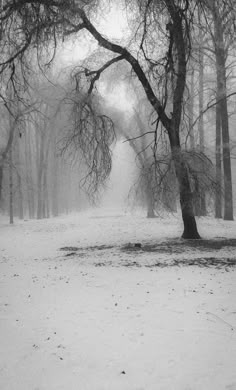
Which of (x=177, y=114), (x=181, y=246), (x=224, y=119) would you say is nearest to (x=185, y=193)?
(x=181, y=246)

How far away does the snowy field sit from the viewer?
10.6ft

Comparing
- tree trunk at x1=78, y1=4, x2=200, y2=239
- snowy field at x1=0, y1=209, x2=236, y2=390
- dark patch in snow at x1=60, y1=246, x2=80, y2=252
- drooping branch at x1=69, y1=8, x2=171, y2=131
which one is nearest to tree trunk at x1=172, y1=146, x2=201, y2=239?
tree trunk at x1=78, y1=4, x2=200, y2=239

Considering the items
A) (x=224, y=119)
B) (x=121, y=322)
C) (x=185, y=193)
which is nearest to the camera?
(x=121, y=322)

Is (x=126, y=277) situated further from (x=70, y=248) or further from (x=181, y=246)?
(x=70, y=248)

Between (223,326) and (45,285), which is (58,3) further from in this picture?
(223,326)

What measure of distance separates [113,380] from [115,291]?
2561mm

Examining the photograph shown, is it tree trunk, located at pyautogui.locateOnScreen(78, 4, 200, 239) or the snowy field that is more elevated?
tree trunk, located at pyautogui.locateOnScreen(78, 4, 200, 239)

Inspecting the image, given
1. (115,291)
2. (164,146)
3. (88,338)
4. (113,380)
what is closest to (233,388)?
(113,380)

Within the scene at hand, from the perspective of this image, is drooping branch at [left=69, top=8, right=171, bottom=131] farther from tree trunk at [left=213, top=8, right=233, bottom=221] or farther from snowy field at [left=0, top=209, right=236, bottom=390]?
snowy field at [left=0, top=209, right=236, bottom=390]

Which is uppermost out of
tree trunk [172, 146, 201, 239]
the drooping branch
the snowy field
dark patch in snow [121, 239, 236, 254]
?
the drooping branch

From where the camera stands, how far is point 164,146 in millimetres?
10680

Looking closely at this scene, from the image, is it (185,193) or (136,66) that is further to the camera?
(136,66)

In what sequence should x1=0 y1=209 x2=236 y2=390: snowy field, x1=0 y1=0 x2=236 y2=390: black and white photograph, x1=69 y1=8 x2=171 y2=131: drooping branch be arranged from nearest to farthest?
x1=0 y1=209 x2=236 y2=390: snowy field, x1=0 y1=0 x2=236 y2=390: black and white photograph, x1=69 y1=8 x2=171 y2=131: drooping branch

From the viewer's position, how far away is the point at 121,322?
443cm
